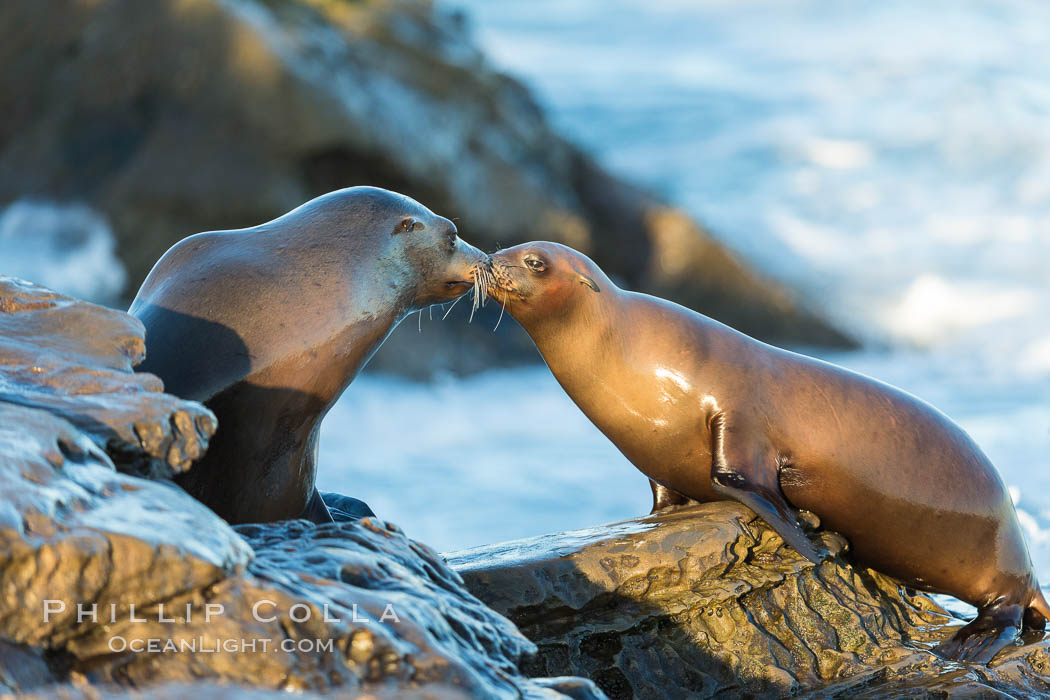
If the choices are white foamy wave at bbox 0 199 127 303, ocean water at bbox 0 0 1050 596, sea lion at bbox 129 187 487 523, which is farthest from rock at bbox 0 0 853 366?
sea lion at bbox 129 187 487 523

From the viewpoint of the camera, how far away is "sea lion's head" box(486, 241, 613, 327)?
5770 mm

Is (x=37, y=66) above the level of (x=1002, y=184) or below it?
below

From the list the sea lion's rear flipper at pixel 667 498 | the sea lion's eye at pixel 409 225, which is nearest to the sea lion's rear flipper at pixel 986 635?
the sea lion's rear flipper at pixel 667 498

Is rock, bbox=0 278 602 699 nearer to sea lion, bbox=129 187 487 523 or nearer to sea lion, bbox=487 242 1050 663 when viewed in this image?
sea lion, bbox=129 187 487 523

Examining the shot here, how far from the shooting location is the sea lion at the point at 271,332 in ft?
13.6

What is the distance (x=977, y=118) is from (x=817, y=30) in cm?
885

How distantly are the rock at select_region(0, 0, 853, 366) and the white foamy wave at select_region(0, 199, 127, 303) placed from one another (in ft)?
0.55

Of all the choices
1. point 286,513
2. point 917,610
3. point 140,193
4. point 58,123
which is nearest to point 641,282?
point 140,193

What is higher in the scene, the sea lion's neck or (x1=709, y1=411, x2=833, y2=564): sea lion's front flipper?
the sea lion's neck

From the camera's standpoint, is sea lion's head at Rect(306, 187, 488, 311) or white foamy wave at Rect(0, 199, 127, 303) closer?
sea lion's head at Rect(306, 187, 488, 311)

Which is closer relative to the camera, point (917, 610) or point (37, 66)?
point (917, 610)

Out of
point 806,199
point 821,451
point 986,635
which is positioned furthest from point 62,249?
point 806,199

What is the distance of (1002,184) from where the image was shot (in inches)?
800

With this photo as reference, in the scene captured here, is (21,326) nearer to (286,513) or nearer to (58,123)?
(286,513)
